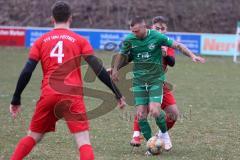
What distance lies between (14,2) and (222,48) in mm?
17093

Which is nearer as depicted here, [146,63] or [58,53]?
[58,53]

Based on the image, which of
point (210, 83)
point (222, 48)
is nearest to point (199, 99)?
point (210, 83)

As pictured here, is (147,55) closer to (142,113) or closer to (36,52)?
(142,113)

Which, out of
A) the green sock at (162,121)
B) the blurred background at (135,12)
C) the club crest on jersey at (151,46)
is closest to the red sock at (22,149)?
the club crest on jersey at (151,46)

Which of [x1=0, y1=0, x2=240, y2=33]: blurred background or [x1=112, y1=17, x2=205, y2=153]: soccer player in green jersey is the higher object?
[x1=112, y1=17, x2=205, y2=153]: soccer player in green jersey

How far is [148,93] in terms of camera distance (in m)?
8.30

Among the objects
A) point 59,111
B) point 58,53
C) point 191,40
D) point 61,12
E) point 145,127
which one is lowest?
point 191,40

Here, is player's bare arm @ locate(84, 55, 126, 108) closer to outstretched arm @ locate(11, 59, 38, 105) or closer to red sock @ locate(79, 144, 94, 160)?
outstretched arm @ locate(11, 59, 38, 105)

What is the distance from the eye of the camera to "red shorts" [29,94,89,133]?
6.00 meters

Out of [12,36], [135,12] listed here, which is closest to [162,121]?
[12,36]

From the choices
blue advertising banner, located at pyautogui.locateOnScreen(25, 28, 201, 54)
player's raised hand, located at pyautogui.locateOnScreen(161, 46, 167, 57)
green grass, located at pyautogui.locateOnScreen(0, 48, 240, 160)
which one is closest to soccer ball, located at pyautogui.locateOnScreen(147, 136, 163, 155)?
green grass, located at pyautogui.locateOnScreen(0, 48, 240, 160)

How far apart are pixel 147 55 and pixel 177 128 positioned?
2.64 m

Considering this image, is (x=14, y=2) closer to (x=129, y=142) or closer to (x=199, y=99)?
(x=199, y=99)

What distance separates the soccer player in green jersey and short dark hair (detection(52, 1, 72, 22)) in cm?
213
